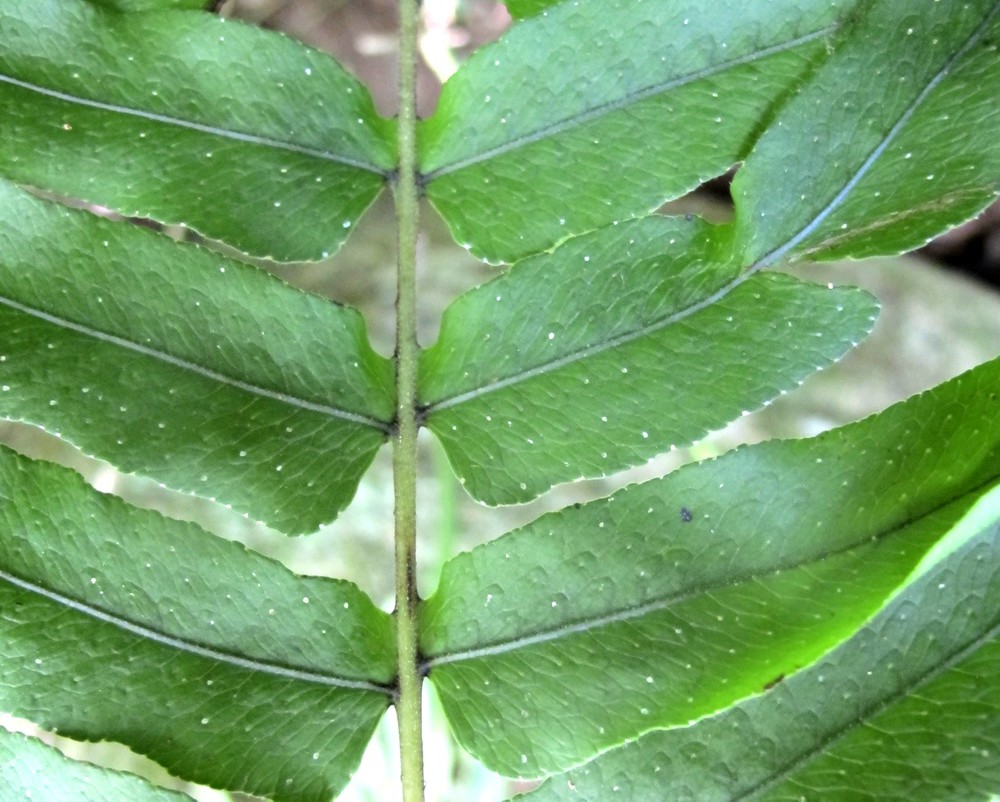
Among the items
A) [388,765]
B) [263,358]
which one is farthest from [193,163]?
[388,765]

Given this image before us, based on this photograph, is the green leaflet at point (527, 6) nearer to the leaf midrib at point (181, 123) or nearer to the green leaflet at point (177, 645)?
the leaf midrib at point (181, 123)

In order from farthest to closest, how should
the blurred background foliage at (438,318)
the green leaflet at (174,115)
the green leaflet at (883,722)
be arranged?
the blurred background foliage at (438,318) → the green leaflet at (174,115) → the green leaflet at (883,722)

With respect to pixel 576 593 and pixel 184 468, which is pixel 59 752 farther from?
pixel 576 593

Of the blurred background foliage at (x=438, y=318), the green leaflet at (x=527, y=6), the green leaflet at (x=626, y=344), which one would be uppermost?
the blurred background foliage at (x=438, y=318)

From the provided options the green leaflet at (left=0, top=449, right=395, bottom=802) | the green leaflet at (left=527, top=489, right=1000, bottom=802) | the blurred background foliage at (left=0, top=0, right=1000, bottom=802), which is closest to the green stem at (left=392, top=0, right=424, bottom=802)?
the green leaflet at (left=0, top=449, right=395, bottom=802)

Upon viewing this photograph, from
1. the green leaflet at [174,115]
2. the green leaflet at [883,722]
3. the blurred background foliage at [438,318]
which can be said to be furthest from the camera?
the blurred background foliage at [438,318]

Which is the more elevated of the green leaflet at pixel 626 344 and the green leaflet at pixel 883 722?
the green leaflet at pixel 626 344

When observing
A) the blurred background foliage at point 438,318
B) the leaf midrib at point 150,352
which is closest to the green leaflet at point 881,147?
A: the leaf midrib at point 150,352

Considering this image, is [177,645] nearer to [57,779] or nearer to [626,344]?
[57,779]
